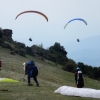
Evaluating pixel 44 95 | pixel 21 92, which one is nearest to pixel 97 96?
pixel 44 95

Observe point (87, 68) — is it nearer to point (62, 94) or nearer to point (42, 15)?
point (42, 15)

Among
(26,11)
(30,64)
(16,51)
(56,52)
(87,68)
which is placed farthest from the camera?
(56,52)

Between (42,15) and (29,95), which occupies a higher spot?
(42,15)

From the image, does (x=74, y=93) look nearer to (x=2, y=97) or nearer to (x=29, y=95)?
(x=29, y=95)

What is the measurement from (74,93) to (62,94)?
0.85 metres

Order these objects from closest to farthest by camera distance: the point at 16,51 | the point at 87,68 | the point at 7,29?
the point at 16,51
the point at 87,68
the point at 7,29

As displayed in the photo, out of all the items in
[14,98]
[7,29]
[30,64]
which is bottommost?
[14,98]

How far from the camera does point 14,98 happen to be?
18.6 meters

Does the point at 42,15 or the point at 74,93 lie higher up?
the point at 42,15

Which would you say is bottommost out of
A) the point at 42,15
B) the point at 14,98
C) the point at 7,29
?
the point at 14,98

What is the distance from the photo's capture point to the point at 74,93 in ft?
66.3

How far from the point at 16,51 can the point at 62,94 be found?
5530 centimetres

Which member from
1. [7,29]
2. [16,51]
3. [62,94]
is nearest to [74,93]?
[62,94]

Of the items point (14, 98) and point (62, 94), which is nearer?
point (14, 98)
